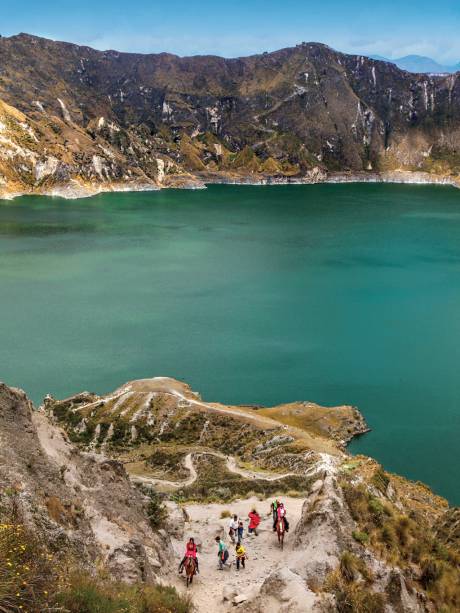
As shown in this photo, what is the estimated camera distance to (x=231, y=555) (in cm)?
2558

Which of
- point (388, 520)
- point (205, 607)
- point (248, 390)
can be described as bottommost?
point (248, 390)

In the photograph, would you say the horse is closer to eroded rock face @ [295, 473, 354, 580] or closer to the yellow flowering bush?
eroded rock face @ [295, 473, 354, 580]

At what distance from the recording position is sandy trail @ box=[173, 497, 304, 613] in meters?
21.9

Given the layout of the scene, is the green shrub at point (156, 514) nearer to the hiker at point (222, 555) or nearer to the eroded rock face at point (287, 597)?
the hiker at point (222, 555)

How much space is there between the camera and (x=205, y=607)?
20.4m

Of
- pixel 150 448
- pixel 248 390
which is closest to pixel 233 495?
pixel 150 448

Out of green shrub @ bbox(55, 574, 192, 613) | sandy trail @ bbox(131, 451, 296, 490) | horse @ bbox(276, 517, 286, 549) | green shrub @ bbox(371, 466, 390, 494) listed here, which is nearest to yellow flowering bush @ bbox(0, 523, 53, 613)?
green shrub @ bbox(55, 574, 192, 613)

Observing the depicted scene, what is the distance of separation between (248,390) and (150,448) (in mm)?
19877

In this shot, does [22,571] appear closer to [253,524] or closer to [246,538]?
[246,538]

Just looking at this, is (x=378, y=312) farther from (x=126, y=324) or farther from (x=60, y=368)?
(x=60, y=368)

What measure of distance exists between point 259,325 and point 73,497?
2836 inches

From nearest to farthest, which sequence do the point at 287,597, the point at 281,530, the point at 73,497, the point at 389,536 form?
the point at 287,597, the point at 73,497, the point at 389,536, the point at 281,530

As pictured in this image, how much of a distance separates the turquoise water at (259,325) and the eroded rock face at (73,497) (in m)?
34.4

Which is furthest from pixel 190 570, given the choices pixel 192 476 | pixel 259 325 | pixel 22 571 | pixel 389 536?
pixel 259 325
